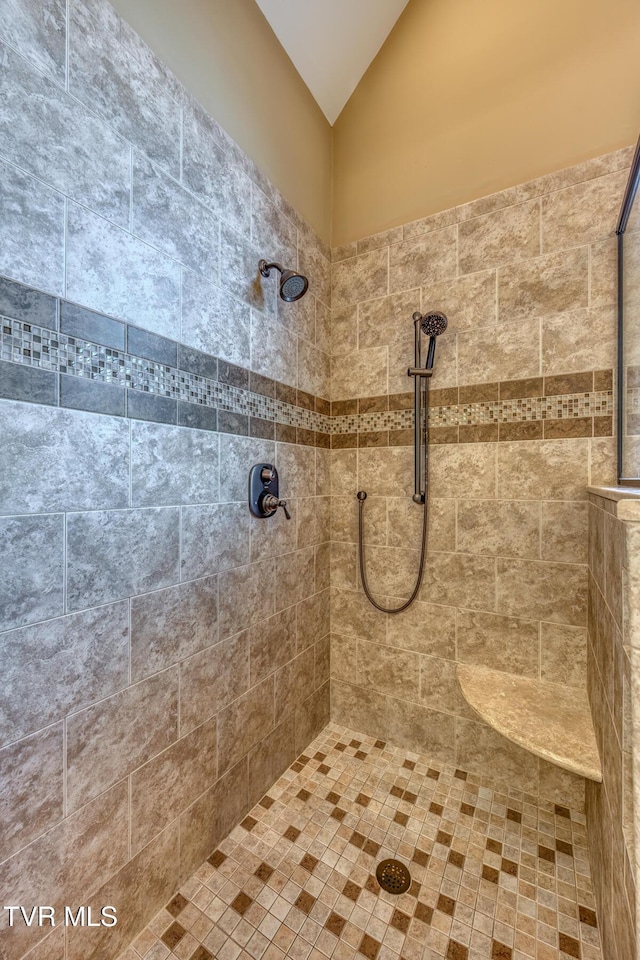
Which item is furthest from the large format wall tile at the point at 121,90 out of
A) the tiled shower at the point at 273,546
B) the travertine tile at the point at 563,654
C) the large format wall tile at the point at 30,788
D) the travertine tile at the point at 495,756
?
the travertine tile at the point at 495,756

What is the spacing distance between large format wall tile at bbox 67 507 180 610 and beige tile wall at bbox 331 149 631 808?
1.06m

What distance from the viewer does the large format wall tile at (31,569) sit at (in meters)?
0.84

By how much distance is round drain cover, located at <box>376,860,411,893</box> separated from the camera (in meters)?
A: 1.24

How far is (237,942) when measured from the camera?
1.09 meters

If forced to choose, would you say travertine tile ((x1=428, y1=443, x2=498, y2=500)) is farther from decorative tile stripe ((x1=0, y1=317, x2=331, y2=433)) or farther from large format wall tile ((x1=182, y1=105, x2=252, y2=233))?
large format wall tile ((x1=182, y1=105, x2=252, y2=233))

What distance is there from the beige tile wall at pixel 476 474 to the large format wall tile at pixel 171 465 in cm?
90

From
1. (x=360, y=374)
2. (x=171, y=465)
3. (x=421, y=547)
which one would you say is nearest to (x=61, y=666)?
(x=171, y=465)

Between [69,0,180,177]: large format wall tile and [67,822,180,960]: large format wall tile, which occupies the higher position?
[69,0,180,177]: large format wall tile

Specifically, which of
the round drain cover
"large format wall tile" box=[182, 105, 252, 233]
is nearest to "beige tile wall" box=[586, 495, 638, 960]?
the round drain cover

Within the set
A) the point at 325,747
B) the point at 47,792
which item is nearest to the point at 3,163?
the point at 47,792

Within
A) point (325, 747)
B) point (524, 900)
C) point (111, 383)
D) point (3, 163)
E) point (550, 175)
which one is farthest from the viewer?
point (325, 747)

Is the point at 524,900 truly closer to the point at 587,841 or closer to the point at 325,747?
the point at 587,841

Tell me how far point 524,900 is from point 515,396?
1.76 m

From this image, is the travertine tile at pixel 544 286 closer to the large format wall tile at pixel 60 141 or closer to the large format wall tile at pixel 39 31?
the large format wall tile at pixel 60 141
